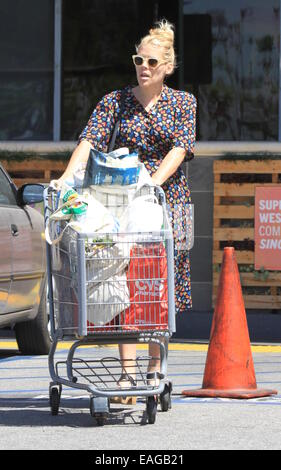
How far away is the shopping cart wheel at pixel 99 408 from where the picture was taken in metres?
6.68

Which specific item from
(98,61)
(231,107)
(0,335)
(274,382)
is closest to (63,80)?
(98,61)

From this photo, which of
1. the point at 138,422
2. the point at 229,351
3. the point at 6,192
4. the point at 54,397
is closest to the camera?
the point at 138,422

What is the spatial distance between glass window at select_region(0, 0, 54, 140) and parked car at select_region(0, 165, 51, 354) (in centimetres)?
644

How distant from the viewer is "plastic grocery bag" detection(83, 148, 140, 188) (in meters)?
6.93

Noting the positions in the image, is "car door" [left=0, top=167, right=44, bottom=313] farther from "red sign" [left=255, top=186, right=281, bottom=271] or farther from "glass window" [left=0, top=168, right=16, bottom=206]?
"red sign" [left=255, top=186, right=281, bottom=271]

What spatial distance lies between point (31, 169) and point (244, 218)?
2636 millimetres

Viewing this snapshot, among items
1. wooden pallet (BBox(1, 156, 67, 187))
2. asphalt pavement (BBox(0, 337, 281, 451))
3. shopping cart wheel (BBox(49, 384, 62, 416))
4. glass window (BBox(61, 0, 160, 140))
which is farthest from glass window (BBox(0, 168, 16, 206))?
glass window (BBox(61, 0, 160, 140))

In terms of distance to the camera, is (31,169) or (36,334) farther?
(31,169)

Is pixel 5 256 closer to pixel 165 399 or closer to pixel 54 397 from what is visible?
pixel 54 397

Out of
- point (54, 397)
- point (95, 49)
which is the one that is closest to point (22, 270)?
point (54, 397)

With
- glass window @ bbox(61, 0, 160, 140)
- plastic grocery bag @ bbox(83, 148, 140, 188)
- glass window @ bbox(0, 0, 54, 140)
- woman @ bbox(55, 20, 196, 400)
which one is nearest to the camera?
plastic grocery bag @ bbox(83, 148, 140, 188)

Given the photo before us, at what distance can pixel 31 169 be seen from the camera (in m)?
16.2

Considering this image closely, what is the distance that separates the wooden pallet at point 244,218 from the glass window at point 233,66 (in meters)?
0.62

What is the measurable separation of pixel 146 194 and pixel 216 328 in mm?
1185
